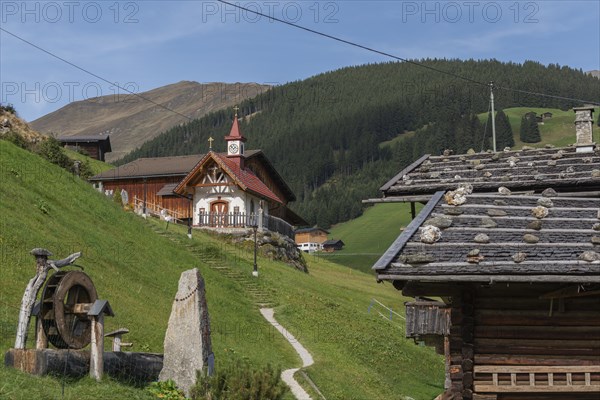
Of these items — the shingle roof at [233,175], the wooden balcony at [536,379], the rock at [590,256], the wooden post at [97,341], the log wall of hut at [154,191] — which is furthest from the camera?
the log wall of hut at [154,191]

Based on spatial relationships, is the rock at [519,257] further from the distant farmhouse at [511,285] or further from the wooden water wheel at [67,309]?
the wooden water wheel at [67,309]

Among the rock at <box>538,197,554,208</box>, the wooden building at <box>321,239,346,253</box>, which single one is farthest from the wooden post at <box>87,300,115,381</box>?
the wooden building at <box>321,239,346,253</box>

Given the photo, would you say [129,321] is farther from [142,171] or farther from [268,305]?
[142,171]

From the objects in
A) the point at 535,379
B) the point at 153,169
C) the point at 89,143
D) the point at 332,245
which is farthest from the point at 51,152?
the point at 332,245

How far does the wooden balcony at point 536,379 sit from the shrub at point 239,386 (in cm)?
346

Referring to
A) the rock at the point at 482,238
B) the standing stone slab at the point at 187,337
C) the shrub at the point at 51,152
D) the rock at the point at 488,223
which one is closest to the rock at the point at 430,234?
the rock at the point at 482,238

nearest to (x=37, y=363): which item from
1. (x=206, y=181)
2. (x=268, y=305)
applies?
(x=268, y=305)

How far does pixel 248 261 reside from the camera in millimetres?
46938

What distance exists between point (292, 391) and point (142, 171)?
165ft

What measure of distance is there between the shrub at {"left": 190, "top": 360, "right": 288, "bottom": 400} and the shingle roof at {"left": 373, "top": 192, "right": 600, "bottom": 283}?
3338 mm

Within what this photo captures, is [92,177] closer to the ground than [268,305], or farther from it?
farther from it

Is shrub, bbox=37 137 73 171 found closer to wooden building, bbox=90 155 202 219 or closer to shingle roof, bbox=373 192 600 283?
wooden building, bbox=90 155 202 219

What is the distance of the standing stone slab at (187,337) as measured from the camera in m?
18.9

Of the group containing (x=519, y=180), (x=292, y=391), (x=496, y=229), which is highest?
(x=519, y=180)
